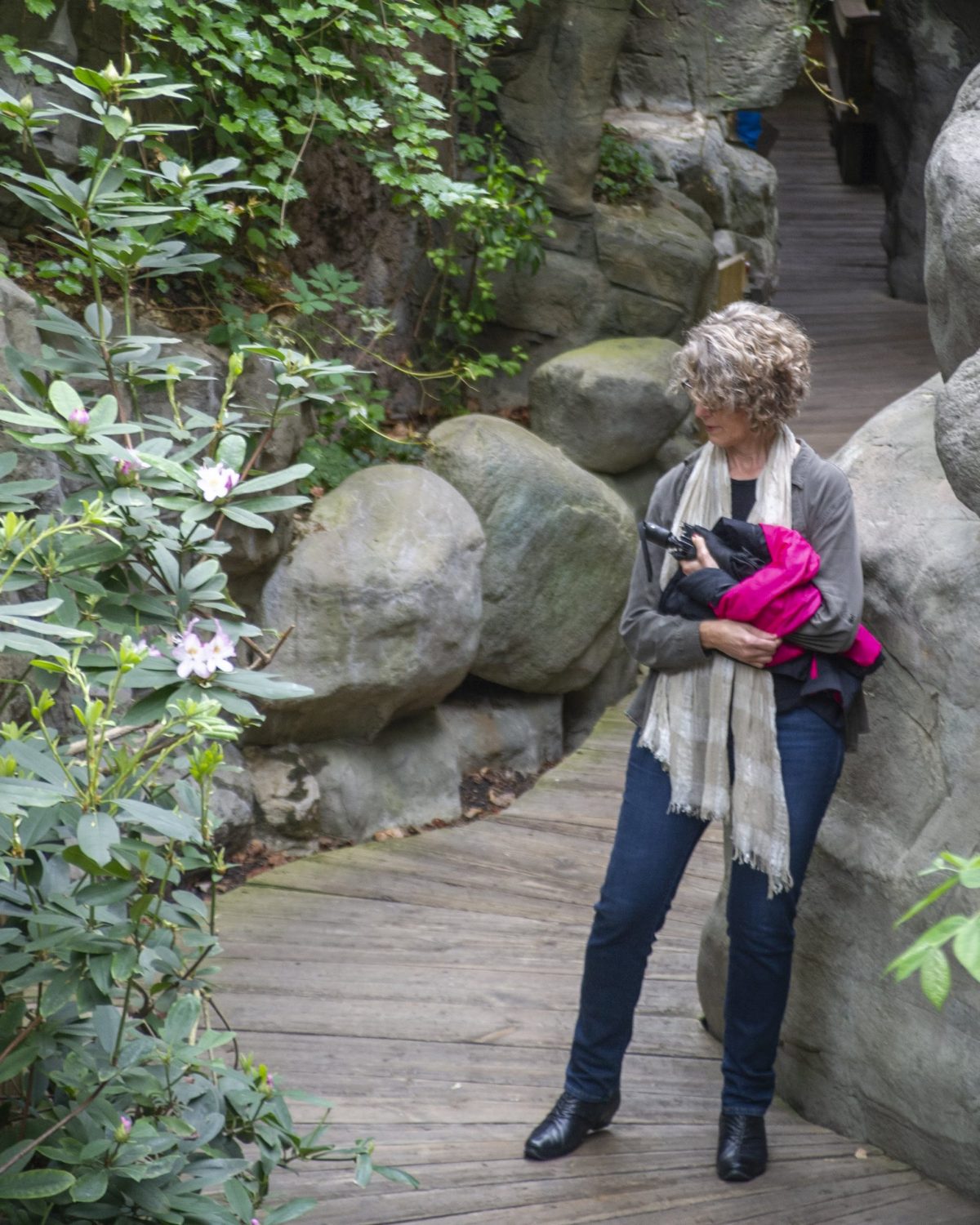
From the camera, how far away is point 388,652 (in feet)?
16.4

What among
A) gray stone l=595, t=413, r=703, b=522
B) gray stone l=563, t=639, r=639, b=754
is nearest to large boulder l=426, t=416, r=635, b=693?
gray stone l=563, t=639, r=639, b=754

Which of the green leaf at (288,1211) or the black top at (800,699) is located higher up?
the black top at (800,699)

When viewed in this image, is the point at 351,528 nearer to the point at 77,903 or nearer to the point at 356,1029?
the point at 356,1029

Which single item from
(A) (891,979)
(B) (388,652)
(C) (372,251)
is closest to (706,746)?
(A) (891,979)

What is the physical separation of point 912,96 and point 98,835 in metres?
12.2

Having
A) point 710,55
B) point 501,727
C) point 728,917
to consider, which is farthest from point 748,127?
point 728,917

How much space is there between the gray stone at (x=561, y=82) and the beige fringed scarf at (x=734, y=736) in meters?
4.56

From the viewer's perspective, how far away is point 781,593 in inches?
104

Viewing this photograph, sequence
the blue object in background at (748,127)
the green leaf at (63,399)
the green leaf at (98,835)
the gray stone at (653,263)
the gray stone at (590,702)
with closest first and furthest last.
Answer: the green leaf at (98,835), the green leaf at (63,399), the gray stone at (590,702), the gray stone at (653,263), the blue object in background at (748,127)

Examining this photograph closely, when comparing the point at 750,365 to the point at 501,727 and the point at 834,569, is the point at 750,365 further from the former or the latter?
the point at 501,727

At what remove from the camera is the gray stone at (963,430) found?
2.43 meters

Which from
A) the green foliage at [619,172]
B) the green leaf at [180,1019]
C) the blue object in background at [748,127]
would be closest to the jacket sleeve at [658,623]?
the green leaf at [180,1019]

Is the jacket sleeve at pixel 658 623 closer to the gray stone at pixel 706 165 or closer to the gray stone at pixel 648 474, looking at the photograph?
the gray stone at pixel 648 474

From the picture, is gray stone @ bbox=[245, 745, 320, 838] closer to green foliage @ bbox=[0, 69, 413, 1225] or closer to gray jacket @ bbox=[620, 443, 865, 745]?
gray jacket @ bbox=[620, 443, 865, 745]
